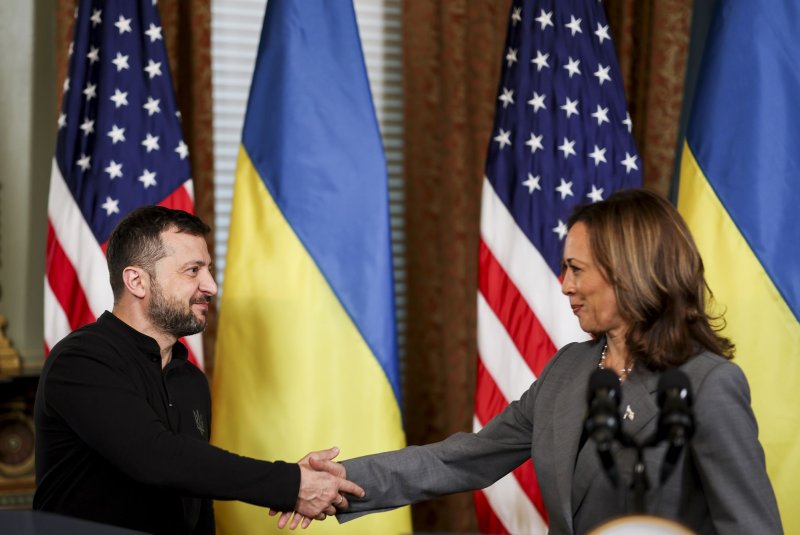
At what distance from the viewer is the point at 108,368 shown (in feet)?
7.94

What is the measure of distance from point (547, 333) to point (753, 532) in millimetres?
1434

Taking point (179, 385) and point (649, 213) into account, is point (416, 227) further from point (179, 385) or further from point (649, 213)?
point (649, 213)

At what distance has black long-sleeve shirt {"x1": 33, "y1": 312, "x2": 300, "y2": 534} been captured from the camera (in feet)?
7.68

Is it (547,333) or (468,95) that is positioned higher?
(468,95)

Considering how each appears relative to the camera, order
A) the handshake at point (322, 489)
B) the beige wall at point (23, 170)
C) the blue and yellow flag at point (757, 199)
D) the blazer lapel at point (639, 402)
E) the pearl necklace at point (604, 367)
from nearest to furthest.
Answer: the blazer lapel at point (639, 402) < the pearl necklace at point (604, 367) < the handshake at point (322, 489) < the blue and yellow flag at point (757, 199) < the beige wall at point (23, 170)

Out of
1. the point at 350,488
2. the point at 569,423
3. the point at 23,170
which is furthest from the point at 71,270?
the point at 569,423

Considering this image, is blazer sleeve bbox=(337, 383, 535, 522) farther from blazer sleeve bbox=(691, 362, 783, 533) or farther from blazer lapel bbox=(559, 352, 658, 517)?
blazer sleeve bbox=(691, 362, 783, 533)

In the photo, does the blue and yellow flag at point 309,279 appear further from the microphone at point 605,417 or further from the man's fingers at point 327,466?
the microphone at point 605,417

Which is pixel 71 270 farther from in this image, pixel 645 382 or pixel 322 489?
pixel 645 382

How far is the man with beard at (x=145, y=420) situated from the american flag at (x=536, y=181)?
36.0 inches

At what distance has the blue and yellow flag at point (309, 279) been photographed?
10.6ft

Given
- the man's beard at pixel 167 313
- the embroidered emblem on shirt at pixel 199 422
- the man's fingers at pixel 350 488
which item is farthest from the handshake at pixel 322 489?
the man's beard at pixel 167 313

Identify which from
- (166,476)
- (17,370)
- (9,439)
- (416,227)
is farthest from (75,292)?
(416,227)

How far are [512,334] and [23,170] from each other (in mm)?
2012
